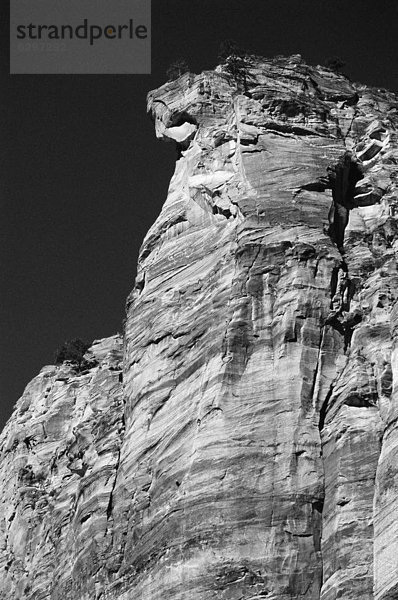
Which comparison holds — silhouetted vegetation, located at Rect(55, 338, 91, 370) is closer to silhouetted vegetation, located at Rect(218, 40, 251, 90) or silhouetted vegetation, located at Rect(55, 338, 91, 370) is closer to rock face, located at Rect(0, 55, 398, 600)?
rock face, located at Rect(0, 55, 398, 600)

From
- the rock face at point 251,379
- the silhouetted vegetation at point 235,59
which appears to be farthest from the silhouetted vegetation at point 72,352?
the silhouetted vegetation at point 235,59

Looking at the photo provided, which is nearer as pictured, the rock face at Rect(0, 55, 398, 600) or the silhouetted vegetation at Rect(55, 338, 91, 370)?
the rock face at Rect(0, 55, 398, 600)

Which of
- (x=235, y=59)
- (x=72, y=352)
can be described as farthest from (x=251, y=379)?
(x=72, y=352)

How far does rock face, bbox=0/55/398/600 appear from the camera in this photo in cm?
4934

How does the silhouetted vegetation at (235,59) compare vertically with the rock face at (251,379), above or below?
above

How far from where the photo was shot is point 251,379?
53.2 metres

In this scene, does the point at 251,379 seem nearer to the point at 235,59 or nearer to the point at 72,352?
the point at 235,59

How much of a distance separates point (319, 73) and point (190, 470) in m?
30.2

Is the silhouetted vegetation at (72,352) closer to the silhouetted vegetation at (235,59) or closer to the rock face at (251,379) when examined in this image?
the rock face at (251,379)

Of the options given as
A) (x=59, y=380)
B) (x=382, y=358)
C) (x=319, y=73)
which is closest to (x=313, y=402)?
(x=382, y=358)

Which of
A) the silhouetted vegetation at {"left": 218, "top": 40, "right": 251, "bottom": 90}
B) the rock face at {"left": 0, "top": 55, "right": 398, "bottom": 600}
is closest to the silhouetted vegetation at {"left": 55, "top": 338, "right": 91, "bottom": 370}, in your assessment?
the rock face at {"left": 0, "top": 55, "right": 398, "bottom": 600}

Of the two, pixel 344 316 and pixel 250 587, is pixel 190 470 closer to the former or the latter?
pixel 250 587

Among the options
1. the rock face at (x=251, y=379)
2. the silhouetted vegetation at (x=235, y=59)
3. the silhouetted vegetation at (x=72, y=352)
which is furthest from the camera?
the silhouetted vegetation at (x=72, y=352)

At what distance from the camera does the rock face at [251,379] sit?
4934 centimetres
